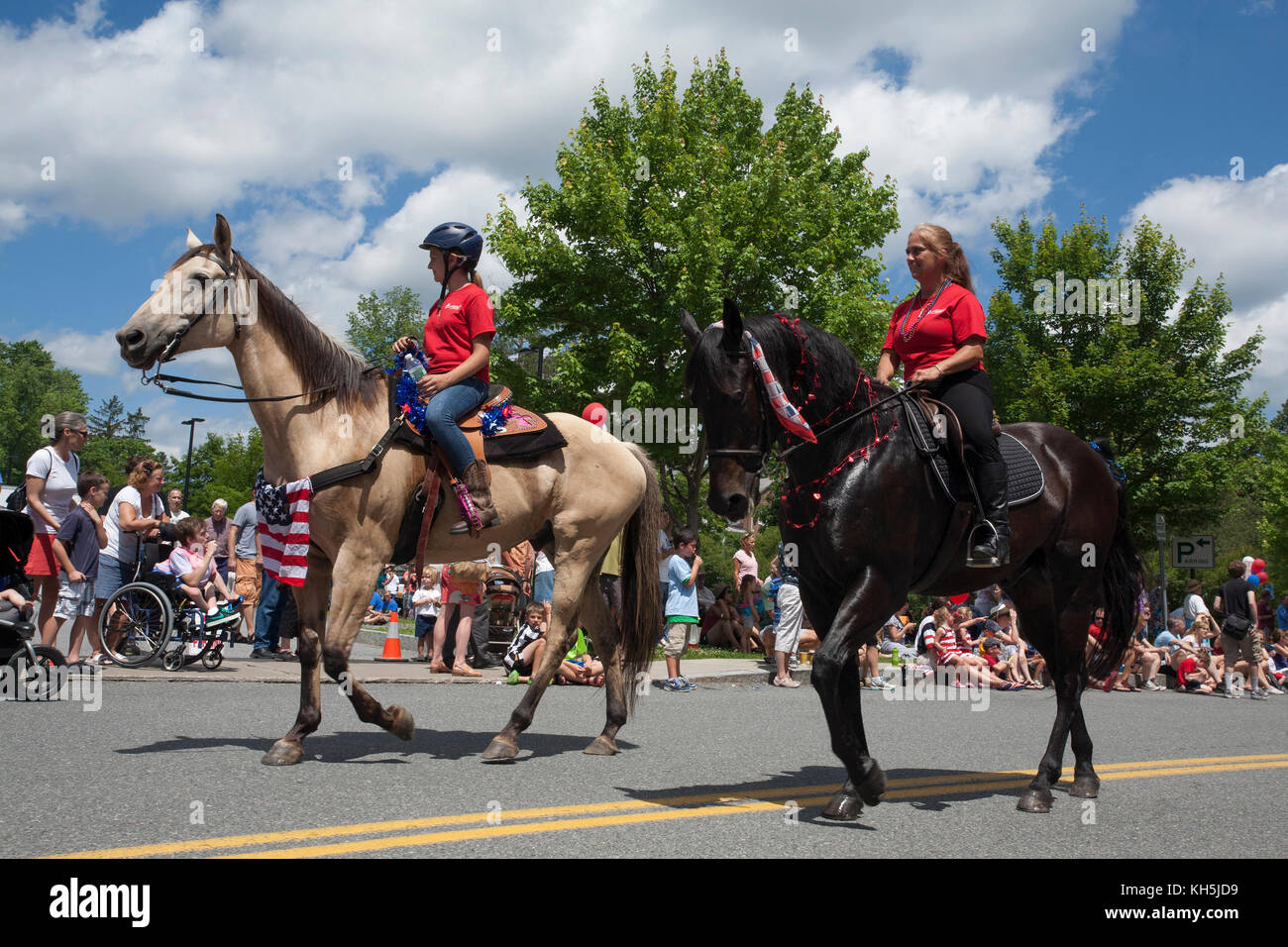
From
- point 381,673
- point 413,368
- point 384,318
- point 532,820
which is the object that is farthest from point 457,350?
point 384,318

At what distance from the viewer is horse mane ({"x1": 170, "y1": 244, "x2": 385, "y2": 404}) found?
6637 mm

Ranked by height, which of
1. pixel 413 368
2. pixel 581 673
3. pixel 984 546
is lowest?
pixel 581 673

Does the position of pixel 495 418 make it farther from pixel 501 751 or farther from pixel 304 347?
pixel 501 751

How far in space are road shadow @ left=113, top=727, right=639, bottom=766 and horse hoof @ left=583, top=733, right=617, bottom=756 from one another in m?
0.19

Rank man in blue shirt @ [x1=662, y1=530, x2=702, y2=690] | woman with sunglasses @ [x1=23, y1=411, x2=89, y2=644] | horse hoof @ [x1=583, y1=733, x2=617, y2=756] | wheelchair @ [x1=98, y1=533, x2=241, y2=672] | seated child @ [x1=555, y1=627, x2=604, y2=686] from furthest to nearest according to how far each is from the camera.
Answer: man in blue shirt @ [x1=662, y1=530, x2=702, y2=690], seated child @ [x1=555, y1=627, x2=604, y2=686], wheelchair @ [x1=98, y1=533, x2=241, y2=672], woman with sunglasses @ [x1=23, y1=411, x2=89, y2=644], horse hoof @ [x1=583, y1=733, x2=617, y2=756]

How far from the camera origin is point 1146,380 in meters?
31.0

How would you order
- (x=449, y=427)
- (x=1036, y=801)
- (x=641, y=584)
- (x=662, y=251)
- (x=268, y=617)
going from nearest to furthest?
(x=1036, y=801) < (x=449, y=427) < (x=641, y=584) < (x=268, y=617) < (x=662, y=251)

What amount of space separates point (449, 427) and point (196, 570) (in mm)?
7045

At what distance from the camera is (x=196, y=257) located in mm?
6480

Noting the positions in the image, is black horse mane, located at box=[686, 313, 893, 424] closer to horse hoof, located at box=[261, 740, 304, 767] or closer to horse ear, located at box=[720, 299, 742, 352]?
horse ear, located at box=[720, 299, 742, 352]

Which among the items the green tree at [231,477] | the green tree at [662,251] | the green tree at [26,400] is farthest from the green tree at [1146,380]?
the green tree at [26,400]

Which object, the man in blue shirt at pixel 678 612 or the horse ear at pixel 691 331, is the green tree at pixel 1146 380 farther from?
the horse ear at pixel 691 331

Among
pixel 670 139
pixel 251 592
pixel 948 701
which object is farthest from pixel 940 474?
pixel 670 139

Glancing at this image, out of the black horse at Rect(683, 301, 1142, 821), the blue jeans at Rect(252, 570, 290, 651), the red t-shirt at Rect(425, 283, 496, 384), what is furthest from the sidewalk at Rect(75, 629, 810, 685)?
the black horse at Rect(683, 301, 1142, 821)
